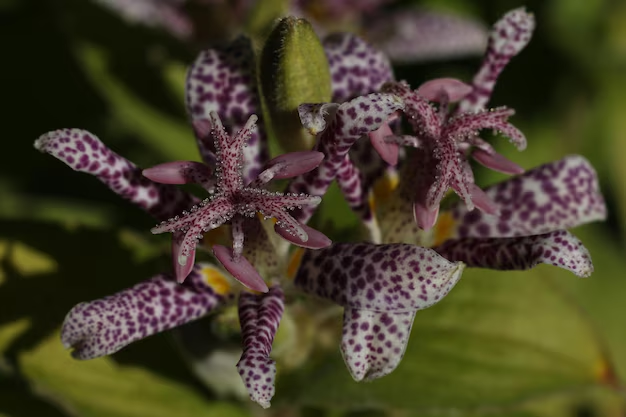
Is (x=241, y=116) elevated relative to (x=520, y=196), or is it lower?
elevated

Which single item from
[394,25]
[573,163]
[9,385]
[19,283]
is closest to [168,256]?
[19,283]

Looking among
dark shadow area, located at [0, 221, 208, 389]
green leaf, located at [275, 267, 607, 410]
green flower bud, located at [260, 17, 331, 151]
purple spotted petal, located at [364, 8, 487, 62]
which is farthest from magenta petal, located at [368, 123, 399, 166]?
purple spotted petal, located at [364, 8, 487, 62]

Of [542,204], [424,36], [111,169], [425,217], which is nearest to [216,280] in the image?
[111,169]

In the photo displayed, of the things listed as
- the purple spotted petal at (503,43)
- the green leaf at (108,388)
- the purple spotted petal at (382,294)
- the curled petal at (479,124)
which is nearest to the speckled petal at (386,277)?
the purple spotted petal at (382,294)

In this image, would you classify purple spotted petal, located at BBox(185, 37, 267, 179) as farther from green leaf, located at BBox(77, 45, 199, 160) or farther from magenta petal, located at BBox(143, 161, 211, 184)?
green leaf, located at BBox(77, 45, 199, 160)

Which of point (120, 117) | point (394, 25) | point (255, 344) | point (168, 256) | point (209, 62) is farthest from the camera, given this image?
point (394, 25)

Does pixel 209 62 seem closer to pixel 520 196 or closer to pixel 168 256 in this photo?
pixel 168 256

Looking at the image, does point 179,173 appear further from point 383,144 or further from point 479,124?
point 479,124
